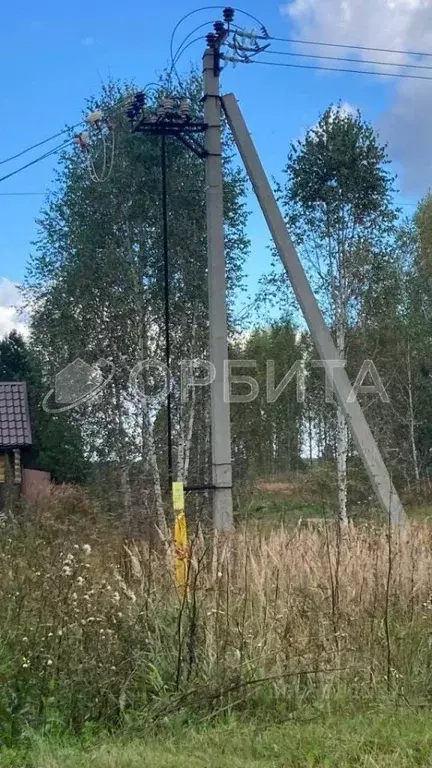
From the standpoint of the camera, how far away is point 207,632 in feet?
13.1

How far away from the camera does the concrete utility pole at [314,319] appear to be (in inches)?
304

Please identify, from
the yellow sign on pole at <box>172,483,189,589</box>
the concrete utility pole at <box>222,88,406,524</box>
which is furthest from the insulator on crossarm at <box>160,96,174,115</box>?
the yellow sign on pole at <box>172,483,189,589</box>

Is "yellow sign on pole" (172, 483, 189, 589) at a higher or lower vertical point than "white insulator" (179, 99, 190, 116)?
lower

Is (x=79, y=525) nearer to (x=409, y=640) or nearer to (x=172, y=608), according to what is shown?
(x=172, y=608)

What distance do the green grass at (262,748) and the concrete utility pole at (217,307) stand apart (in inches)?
156

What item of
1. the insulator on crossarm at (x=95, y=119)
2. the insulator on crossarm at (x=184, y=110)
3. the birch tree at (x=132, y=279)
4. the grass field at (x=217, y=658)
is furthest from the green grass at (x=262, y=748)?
the birch tree at (x=132, y=279)

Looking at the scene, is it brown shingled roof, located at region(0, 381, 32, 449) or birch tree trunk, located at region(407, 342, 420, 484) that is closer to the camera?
brown shingled roof, located at region(0, 381, 32, 449)

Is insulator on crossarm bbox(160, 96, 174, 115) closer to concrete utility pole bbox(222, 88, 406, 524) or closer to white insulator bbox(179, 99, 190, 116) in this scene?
white insulator bbox(179, 99, 190, 116)

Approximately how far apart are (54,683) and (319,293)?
11.5m

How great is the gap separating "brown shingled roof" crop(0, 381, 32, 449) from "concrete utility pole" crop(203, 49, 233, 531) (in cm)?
1136

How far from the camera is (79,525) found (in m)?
7.59

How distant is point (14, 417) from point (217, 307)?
12.3 meters

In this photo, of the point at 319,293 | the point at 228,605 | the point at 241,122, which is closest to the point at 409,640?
the point at 228,605

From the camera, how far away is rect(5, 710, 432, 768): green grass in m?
2.90
